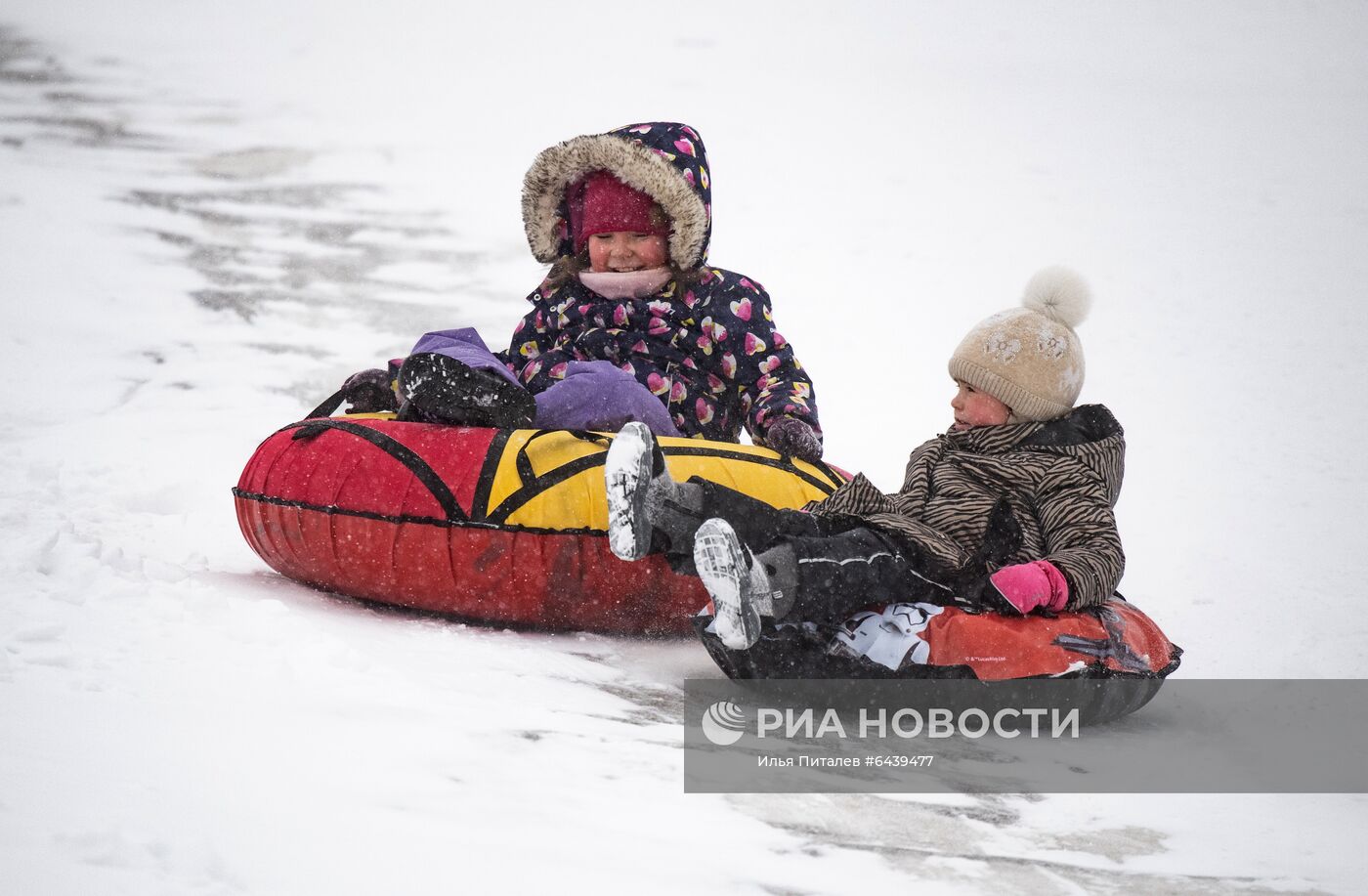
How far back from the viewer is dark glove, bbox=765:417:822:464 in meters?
3.41

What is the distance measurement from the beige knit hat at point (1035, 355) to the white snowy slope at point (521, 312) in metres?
0.95

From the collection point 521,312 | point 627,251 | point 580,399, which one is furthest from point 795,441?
point 521,312

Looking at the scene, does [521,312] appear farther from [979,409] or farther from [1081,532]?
[1081,532]

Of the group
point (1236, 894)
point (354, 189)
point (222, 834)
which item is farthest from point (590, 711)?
point (354, 189)

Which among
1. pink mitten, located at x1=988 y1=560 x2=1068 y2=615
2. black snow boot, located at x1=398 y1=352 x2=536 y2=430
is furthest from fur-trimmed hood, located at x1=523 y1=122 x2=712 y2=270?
pink mitten, located at x1=988 y1=560 x2=1068 y2=615

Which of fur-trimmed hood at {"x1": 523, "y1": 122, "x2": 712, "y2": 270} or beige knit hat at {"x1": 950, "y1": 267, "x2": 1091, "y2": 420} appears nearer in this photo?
beige knit hat at {"x1": 950, "y1": 267, "x2": 1091, "y2": 420}

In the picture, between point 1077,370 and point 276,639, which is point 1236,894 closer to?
point 1077,370

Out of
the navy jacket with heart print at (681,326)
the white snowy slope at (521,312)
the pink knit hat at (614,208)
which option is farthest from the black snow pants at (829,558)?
the pink knit hat at (614,208)

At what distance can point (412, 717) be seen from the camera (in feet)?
7.09

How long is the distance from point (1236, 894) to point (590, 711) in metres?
1.14

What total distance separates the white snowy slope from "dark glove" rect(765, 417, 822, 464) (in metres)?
0.59

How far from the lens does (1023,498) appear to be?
282cm

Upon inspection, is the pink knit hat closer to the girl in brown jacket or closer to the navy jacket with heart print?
the navy jacket with heart print

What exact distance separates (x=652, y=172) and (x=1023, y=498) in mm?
1614
